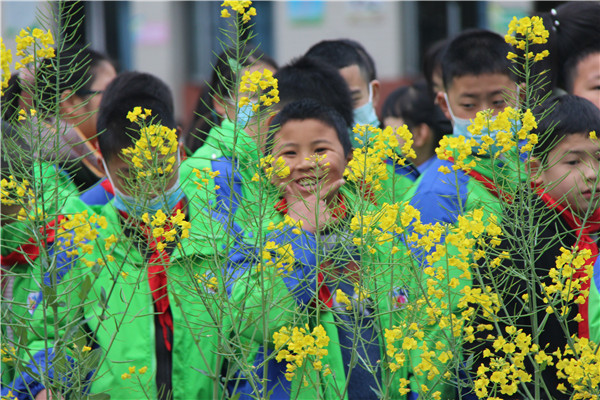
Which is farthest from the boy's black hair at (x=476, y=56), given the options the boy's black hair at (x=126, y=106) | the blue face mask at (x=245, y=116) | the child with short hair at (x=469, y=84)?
the blue face mask at (x=245, y=116)

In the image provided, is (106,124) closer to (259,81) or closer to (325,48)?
(259,81)

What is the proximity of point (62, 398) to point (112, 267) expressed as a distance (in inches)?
25.2

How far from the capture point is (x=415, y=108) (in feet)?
11.3

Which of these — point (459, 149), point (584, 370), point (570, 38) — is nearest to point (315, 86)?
point (570, 38)

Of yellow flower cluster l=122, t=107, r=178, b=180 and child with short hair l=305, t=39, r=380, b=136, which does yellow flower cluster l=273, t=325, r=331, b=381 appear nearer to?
yellow flower cluster l=122, t=107, r=178, b=180

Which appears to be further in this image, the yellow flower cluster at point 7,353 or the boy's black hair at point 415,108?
the boy's black hair at point 415,108

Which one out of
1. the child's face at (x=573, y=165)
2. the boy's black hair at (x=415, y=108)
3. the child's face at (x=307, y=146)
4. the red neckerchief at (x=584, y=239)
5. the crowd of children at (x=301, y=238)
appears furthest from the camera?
the boy's black hair at (x=415, y=108)

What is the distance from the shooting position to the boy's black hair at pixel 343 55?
3061mm

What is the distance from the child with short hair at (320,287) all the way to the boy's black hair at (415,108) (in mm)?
1185

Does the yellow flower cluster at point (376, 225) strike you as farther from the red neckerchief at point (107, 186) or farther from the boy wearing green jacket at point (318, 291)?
the red neckerchief at point (107, 186)

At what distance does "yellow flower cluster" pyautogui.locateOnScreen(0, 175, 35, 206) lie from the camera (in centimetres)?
150

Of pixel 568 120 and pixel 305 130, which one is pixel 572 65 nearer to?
pixel 568 120

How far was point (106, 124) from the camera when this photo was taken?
223cm

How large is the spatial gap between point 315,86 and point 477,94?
0.53 meters
